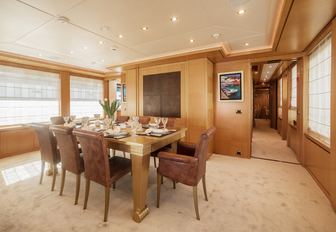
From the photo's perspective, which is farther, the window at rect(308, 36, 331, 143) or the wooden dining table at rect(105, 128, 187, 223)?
the window at rect(308, 36, 331, 143)

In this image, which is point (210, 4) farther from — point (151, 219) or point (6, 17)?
point (6, 17)

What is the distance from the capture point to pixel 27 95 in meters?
4.66

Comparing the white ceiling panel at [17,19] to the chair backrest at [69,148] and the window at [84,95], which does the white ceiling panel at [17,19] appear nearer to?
the chair backrest at [69,148]

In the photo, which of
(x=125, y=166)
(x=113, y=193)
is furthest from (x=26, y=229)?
(x=125, y=166)

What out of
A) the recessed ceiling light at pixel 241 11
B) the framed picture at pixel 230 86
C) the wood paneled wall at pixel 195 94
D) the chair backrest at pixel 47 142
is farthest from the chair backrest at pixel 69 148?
the framed picture at pixel 230 86

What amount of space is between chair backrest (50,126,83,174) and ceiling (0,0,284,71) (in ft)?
5.45

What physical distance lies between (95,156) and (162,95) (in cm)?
283

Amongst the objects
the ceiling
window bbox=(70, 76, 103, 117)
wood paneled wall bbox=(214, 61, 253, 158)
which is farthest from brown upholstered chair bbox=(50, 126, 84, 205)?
window bbox=(70, 76, 103, 117)

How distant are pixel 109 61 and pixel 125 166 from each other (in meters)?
3.65

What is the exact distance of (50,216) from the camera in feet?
6.32

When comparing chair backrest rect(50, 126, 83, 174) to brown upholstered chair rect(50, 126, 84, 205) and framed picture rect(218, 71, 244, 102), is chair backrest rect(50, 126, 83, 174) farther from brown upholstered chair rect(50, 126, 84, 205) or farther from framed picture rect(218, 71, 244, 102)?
framed picture rect(218, 71, 244, 102)

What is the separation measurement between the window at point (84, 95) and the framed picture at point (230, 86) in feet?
16.2

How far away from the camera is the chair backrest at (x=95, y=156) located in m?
1.82

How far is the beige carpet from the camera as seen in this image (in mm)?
1771
